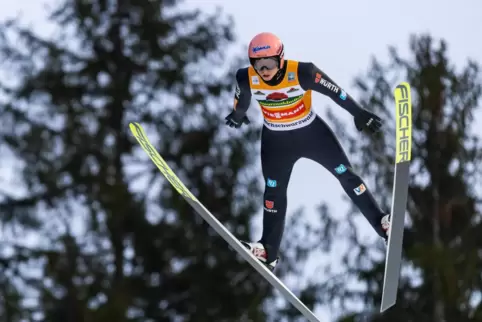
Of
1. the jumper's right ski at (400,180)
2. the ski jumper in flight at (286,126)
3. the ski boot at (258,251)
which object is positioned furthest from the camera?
the ski boot at (258,251)

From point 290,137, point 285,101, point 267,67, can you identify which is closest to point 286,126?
point 290,137

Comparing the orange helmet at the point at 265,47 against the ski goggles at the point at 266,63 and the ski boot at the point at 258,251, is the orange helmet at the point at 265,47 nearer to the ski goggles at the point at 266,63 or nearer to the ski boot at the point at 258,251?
the ski goggles at the point at 266,63

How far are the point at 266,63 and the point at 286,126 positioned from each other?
1.89ft

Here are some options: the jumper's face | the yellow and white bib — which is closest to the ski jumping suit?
the yellow and white bib

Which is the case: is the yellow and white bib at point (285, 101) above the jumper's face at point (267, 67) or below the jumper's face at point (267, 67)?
below

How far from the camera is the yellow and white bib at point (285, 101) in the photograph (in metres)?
7.93

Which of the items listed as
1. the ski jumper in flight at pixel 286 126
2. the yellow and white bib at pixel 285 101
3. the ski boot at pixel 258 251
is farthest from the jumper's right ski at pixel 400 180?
the ski boot at pixel 258 251

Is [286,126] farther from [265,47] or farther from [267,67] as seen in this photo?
[265,47]

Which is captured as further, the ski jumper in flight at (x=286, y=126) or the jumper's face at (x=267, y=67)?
the ski jumper in flight at (x=286, y=126)

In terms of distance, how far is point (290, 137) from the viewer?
26.9 feet

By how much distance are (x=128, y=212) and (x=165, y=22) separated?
12.3ft

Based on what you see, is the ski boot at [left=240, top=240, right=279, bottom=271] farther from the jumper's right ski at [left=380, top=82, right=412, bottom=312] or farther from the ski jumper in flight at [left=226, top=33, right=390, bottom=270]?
the jumper's right ski at [left=380, top=82, right=412, bottom=312]

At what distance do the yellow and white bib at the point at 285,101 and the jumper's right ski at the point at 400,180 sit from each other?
0.59 m

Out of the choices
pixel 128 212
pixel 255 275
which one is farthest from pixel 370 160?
pixel 128 212
